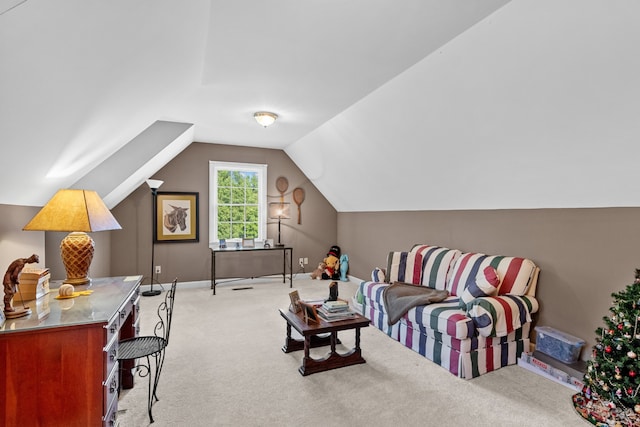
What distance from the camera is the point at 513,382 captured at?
2.51 m

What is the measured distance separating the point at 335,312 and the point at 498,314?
130cm

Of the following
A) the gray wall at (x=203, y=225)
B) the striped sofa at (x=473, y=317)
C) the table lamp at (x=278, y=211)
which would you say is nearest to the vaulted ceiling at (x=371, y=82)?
the striped sofa at (x=473, y=317)

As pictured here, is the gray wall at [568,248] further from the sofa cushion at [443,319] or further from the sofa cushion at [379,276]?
the sofa cushion at [379,276]

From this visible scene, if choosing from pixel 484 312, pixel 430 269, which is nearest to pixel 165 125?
pixel 430 269

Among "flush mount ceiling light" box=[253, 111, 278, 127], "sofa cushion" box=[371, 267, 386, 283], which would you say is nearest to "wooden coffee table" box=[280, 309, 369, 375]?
"sofa cushion" box=[371, 267, 386, 283]

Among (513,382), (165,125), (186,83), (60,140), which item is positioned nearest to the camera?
(60,140)

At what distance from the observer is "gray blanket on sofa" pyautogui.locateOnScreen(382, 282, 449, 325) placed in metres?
3.07

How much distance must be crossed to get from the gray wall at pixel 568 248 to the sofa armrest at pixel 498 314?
31 centimetres

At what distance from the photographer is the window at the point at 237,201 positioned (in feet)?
18.9

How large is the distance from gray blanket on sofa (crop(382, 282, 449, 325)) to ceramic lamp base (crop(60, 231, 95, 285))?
2576 mm

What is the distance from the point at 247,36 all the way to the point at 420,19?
1.18m

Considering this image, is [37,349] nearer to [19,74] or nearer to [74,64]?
[19,74]

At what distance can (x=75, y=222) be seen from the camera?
82.1 inches

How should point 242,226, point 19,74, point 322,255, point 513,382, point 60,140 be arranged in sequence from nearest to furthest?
1. point 19,74
2. point 60,140
3. point 513,382
4. point 242,226
5. point 322,255
